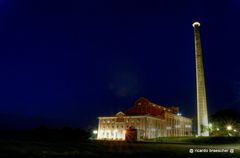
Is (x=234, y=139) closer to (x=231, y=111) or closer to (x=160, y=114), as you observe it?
(x=231, y=111)

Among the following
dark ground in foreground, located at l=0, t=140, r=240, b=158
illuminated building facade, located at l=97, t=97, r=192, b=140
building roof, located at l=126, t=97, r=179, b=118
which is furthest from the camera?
building roof, located at l=126, t=97, r=179, b=118

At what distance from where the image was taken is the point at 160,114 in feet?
360

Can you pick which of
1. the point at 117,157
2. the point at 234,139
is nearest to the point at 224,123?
the point at 234,139

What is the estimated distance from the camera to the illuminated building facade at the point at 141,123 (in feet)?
297

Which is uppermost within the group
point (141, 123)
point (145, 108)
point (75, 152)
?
point (145, 108)

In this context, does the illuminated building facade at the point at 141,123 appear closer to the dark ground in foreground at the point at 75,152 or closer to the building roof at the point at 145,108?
the building roof at the point at 145,108

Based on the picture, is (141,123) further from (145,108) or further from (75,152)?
(75,152)

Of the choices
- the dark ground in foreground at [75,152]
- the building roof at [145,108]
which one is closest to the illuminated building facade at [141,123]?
the building roof at [145,108]

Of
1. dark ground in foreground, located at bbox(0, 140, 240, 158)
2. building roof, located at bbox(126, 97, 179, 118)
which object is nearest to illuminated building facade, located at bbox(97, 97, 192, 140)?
building roof, located at bbox(126, 97, 179, 118)

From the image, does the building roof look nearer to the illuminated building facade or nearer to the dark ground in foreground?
the illuminated building facade

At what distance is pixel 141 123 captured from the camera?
90.4 metres

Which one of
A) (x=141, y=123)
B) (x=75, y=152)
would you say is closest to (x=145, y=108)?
(x=141, y=123)

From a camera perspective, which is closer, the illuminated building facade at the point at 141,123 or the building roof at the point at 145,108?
the illuminated building facade at the point at 141,123

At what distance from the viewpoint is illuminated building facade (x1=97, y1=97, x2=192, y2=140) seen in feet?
297
